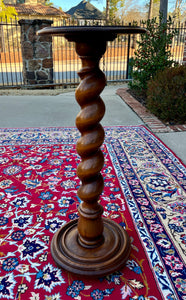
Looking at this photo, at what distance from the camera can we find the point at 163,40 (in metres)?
5.71

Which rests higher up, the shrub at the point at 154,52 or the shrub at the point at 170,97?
the shrub at the point at 154,52

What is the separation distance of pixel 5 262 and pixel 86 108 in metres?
1.11

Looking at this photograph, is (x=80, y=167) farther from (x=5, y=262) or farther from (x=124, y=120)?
(x=124, y=120)

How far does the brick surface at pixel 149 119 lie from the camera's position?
4.23m

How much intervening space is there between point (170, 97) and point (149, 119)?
0.51 metres

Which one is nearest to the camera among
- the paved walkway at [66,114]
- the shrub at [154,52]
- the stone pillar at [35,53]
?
the paved walkway at [66,114]

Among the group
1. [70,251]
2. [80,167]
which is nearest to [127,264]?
[70,251]

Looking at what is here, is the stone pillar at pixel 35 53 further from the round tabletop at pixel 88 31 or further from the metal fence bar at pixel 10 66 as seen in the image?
the round tabletop at pixel 88 31

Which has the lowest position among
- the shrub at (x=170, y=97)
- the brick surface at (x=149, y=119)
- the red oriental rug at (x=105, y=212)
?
the red oriental rug at (x=105, y=212)

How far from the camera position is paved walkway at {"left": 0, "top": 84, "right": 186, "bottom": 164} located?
4027 mm

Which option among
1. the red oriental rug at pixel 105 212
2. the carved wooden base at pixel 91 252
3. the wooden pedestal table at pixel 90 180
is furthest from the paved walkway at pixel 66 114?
the wooden pedestal table at pixel 90 180

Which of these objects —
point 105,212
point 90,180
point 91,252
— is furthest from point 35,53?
point 91,252

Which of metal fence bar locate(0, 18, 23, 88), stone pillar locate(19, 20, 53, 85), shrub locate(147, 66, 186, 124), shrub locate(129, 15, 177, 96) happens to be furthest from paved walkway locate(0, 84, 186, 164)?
metal fence bar locate(0, 18, 23, 88)

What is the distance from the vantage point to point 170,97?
4.40 meters
